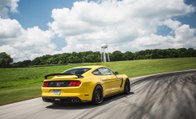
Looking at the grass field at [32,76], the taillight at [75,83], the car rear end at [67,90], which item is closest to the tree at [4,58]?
the grass field at [32,76]

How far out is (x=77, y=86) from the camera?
706 cm

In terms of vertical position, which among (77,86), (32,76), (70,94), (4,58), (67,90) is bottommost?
(32,76)

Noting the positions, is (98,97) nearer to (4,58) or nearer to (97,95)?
(97,95)

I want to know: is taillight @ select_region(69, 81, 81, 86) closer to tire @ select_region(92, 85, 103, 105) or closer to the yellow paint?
the yellow paint

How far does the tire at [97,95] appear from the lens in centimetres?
752

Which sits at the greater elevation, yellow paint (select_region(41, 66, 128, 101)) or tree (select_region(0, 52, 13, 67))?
tree (select_region(0, 52, 13, 67))

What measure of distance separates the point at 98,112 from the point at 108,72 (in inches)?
111

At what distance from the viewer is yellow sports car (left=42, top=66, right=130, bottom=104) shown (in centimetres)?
705


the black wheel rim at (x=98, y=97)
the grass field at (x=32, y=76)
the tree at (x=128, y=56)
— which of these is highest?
the tree at (x=128, y=56)

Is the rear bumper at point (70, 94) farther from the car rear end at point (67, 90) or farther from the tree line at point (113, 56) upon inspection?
the tree line at point (113, 56)

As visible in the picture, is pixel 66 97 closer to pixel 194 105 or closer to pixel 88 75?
pixel 88 75

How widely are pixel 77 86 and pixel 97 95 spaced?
0.99 metres

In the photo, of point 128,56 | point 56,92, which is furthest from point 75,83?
point 128,56

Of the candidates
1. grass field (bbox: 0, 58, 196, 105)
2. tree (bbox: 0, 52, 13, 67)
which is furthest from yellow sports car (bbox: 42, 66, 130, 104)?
tree (bbox: 0, 52, 13, 67)
